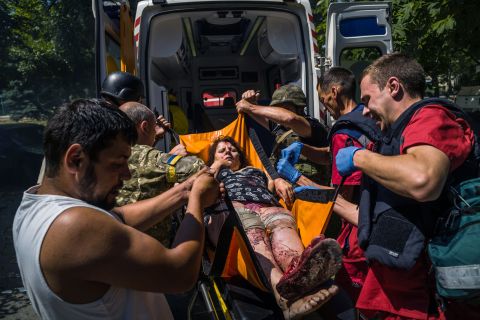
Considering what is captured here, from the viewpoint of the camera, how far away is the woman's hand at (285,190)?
339cm

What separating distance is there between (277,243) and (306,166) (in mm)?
966

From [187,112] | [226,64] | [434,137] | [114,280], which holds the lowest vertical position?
[187,112]

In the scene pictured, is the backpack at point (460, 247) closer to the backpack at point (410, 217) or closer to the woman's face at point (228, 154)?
the backpack at point (410, 217)

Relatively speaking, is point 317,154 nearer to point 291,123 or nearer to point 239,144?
point 291,123

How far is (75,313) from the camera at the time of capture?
Answer: 49.9 inches

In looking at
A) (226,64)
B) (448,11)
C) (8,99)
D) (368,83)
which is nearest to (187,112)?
(226,64)

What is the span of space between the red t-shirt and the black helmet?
2260 millimetres

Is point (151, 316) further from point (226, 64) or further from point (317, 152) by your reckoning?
point (226, 64)

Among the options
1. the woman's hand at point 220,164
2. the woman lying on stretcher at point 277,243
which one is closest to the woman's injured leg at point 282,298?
the woman lying on stretcher at point 277,243

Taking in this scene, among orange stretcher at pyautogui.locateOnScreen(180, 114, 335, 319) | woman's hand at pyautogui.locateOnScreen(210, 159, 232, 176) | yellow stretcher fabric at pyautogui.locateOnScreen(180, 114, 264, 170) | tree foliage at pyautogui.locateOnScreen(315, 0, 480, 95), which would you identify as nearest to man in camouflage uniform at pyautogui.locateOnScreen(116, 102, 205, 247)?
orange stretcher at pyautogui.locateOnScreen(180, 114, 335, 319)

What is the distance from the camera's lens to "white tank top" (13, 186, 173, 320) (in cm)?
124

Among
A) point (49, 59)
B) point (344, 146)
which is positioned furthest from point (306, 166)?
point (49, 59)

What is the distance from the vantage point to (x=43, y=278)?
4.03 ft

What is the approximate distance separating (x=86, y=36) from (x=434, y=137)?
22226mm
